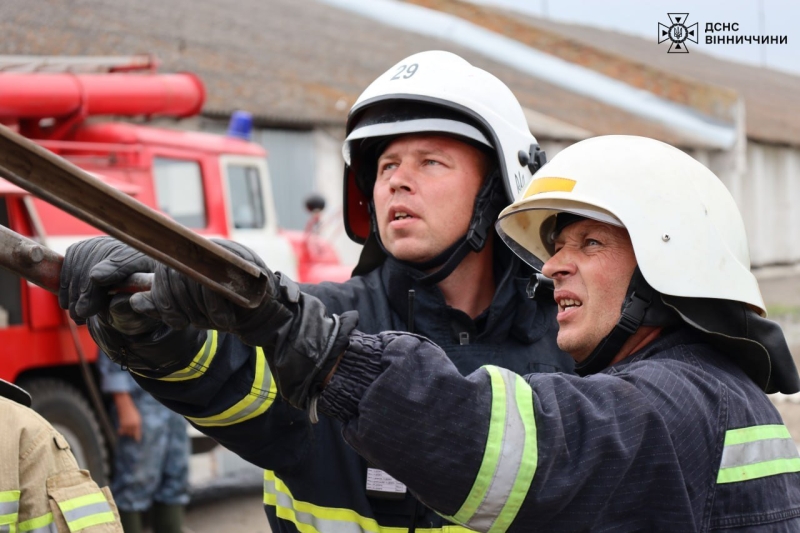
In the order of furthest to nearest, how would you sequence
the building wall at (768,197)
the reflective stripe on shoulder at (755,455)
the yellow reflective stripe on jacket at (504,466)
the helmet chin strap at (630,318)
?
the building wall at (768,197) → the helmet chin strap at (630,318) → the reflective stripe on shoulder at (755,455) → the yellow reflective stripe on jacket at (504,466)

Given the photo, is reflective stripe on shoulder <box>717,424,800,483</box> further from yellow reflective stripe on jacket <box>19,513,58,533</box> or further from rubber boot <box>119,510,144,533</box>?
rubber boot <box>119,510,144,533</box>

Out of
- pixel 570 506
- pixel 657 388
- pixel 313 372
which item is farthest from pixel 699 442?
pixel 313 372

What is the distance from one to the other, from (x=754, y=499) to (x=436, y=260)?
1119mm

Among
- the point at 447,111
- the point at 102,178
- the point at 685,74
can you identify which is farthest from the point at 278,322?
the point at 685,74

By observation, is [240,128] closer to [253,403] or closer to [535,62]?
[253,403]

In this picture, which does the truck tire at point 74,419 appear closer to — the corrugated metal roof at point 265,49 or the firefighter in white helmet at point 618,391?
the firefighter in white helmet at point 618,391

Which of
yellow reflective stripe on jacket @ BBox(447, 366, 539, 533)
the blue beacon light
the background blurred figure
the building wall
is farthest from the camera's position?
the building wall

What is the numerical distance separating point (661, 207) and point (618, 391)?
500mm

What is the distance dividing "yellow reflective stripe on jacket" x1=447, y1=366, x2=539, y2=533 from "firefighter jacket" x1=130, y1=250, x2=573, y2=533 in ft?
2.38

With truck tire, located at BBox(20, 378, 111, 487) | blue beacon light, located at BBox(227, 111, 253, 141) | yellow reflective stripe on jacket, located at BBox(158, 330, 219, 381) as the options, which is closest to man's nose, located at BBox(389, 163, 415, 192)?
yellow reflective stripe on jacket, located at BBox(158, 330, 219, 381)

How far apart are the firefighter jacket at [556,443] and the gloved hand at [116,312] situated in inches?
17.4

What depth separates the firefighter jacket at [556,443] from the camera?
165 centimetres

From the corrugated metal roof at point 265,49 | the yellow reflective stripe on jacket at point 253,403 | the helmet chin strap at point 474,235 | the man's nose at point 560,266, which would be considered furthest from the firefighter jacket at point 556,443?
the corrugated metal roof at point 265,49

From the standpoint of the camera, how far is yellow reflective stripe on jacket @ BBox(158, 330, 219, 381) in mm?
2143
